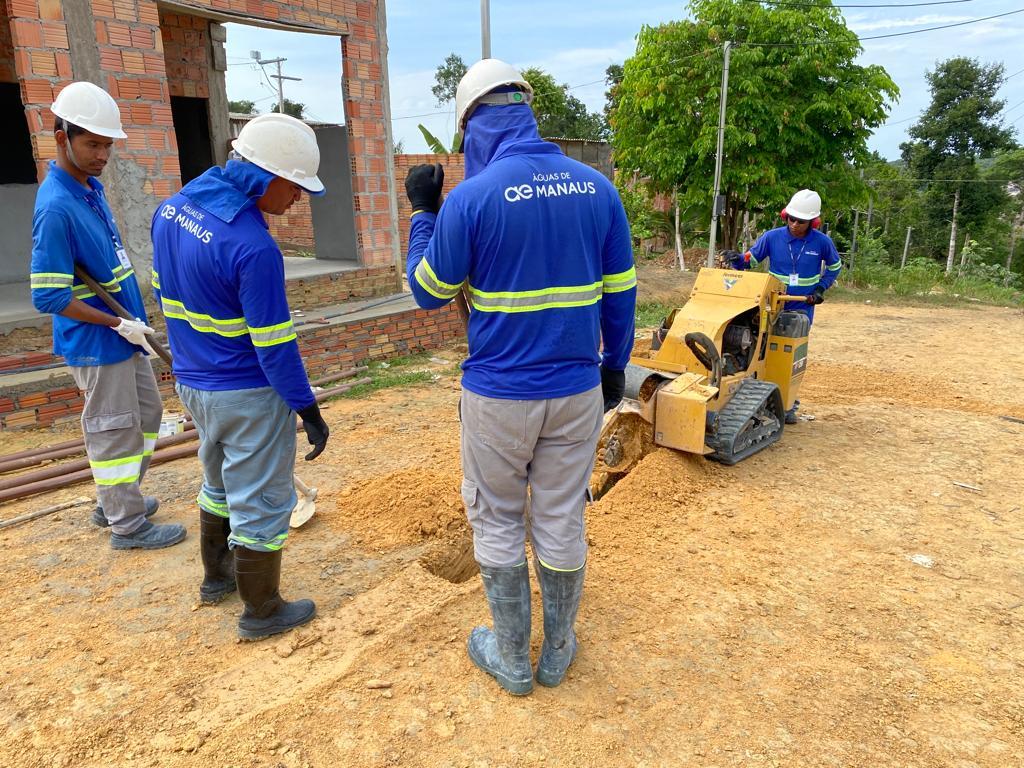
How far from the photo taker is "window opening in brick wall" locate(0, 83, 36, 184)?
8.66 metres

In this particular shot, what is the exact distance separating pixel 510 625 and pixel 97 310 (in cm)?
259

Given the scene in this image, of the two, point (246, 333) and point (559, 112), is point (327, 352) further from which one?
point (559, 112)

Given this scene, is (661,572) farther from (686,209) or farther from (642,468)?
(686,209)

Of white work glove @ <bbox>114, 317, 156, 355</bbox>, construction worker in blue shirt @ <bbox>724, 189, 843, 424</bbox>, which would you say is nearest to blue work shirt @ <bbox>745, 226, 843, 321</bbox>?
construction worker in blue shirt @ <bbox>724, 189, 843, 424</bbox>

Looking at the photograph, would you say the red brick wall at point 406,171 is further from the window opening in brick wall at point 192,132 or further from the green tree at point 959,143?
the green tree at point 959,143

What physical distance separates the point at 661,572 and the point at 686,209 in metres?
14.9

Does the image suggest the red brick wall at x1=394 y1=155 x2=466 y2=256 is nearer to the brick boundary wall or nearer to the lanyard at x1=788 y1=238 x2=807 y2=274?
the brick boundary wall

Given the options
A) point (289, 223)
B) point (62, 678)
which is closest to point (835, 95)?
point (289, 223)

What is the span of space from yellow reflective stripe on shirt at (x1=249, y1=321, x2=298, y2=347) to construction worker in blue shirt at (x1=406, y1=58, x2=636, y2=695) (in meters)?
0.57

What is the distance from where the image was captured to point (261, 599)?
2971 millimetres

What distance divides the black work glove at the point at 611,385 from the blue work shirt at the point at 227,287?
119 centimetres

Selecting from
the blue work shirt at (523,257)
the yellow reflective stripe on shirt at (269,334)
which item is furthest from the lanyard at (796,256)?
the yellow reflective stripe on shirt at (269,334)

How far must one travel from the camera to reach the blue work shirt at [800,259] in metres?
6.08

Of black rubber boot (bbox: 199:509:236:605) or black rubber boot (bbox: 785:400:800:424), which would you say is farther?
black rubber boot (bbox: 785:400:800:424)
